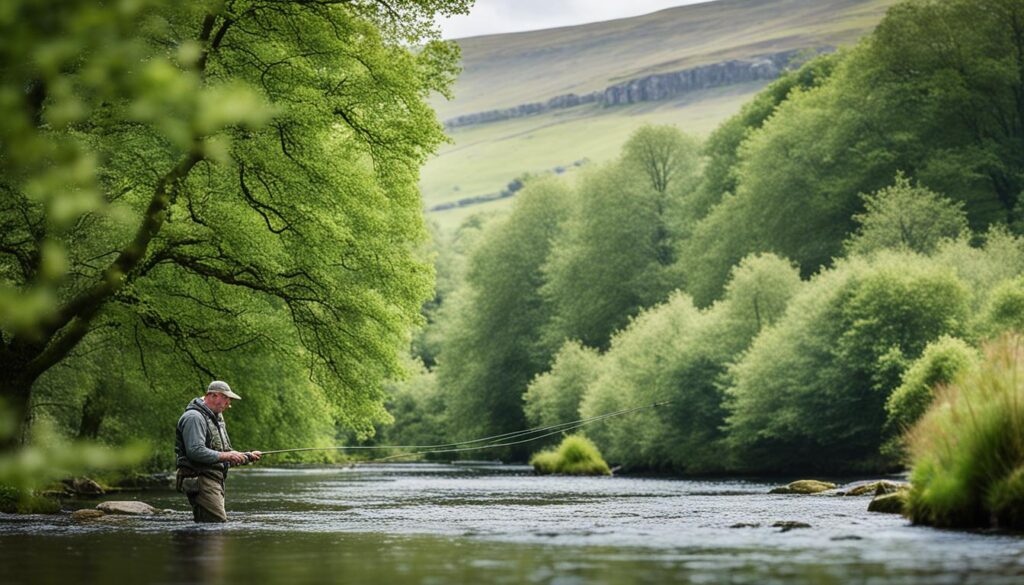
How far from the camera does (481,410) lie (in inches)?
3024

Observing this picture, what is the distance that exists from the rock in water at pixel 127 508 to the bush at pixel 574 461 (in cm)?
3105

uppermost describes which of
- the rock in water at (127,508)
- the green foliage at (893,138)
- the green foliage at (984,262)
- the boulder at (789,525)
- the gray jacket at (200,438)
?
the green foliage at (893,138)

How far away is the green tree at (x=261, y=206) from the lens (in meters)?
20.2

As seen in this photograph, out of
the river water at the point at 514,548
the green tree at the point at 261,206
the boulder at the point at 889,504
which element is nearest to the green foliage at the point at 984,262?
the river water at the point at 514,548

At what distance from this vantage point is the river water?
975 centimetres

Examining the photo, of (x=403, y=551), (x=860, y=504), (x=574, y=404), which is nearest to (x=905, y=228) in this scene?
(x=574, y=404)

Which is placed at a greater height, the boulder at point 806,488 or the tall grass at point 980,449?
the tall grass at point 980,449

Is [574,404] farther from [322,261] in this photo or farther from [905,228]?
[322,261]

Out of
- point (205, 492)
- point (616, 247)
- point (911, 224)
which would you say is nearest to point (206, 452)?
point (205, 492)

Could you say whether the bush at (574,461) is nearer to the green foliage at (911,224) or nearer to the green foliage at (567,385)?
the green foliage at (567,385)

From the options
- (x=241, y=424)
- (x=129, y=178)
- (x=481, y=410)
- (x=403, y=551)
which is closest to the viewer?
(x=403, y=551)

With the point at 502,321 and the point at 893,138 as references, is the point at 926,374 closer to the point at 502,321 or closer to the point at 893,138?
the point at 893,138

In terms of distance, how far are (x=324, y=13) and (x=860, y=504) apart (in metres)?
12.4

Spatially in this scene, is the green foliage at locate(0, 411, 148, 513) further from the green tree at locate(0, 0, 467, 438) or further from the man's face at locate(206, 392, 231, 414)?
the green tree at locate(0, 0, 467, 438)
